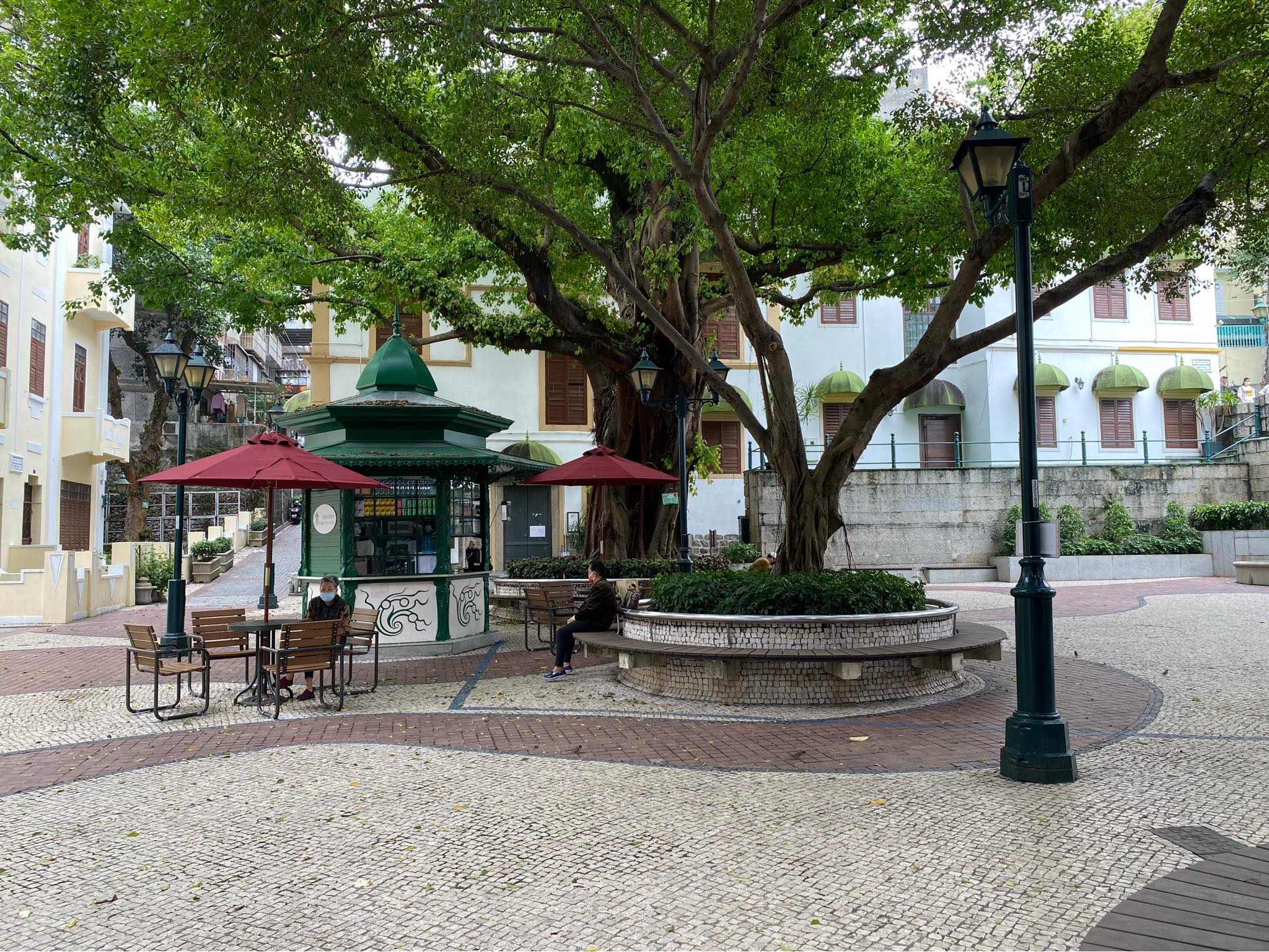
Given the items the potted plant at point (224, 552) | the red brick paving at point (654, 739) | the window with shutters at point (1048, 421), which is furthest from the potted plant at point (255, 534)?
the red brick paving at point (654, 739)

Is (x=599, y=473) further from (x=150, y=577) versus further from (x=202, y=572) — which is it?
(x=202, y=572)

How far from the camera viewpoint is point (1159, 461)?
89.4ft

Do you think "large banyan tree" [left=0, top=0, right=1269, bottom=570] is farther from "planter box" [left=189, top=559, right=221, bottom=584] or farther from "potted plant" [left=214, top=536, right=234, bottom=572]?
"potted plant" [left=214, top=536, right=234, bottom=572]

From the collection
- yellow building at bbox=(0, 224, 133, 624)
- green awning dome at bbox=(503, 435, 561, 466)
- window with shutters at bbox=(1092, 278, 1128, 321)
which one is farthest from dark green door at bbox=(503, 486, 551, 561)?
window with shutters at bbox=(1092, 278, 1128, 321)

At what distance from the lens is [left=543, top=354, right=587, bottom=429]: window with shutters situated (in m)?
26.8

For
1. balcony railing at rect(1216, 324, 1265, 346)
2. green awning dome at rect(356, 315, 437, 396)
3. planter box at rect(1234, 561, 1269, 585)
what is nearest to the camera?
green awning dome at rect(356, 315, 437, 396)

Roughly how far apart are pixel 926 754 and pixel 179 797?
5.14 meters

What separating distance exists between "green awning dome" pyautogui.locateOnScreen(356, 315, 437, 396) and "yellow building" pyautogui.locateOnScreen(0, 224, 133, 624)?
5961 millimetres

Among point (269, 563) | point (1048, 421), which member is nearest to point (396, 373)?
point (269, 563)

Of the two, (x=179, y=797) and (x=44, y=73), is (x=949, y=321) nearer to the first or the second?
(x=179, y=797)

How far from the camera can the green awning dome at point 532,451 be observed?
82.5 ft

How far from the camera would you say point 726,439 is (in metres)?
27.5

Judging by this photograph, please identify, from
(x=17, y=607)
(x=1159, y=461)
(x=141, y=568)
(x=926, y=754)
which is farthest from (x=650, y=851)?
(x=1159, y=461)

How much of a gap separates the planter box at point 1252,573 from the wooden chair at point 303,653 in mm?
20829
